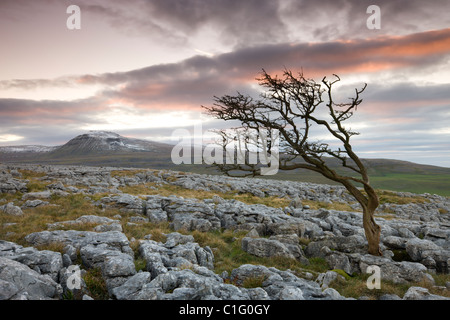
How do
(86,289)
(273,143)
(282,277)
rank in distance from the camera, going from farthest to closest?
(273,143) → (282,277) → (86,289)

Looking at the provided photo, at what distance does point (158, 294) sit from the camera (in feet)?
27.5

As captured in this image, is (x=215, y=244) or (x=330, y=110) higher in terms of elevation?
(x=330, y=110)

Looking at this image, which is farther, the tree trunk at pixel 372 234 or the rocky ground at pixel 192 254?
the tree trunk at pixel 372 234

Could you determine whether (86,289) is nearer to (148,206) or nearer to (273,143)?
(273,143)

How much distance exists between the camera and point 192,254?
506 inches

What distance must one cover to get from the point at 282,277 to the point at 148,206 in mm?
15594

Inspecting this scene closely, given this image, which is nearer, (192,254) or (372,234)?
(192,254)

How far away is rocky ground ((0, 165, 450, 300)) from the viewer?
29.6ft

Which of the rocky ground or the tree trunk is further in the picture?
the tree trunk

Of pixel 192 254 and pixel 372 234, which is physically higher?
pixel 372 234

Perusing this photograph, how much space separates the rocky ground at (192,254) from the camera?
903cm
